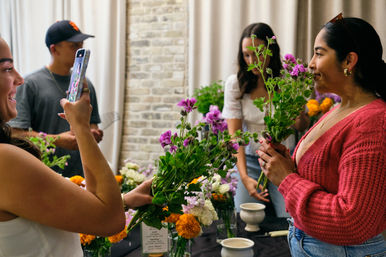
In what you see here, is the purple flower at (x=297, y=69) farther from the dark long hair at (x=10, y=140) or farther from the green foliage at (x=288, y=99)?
the dark long hair at (x=10, y=140)

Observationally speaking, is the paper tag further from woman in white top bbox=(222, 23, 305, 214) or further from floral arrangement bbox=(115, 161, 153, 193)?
woman in white top bbox=(222, 23, 305, 214)

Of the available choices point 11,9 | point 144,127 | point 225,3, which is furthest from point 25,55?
point 225,3

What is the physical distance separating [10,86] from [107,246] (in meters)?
0.68

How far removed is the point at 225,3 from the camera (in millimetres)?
3865

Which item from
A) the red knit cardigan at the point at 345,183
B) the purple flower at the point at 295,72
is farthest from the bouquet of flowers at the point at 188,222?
the purple flower at the point at 295,72

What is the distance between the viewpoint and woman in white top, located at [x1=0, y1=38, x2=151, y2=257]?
2.64 ft

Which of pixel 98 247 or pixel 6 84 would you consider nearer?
pixel 6 84

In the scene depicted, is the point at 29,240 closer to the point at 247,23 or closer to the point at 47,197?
the point at 47,197

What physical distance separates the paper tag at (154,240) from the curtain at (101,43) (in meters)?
2.78

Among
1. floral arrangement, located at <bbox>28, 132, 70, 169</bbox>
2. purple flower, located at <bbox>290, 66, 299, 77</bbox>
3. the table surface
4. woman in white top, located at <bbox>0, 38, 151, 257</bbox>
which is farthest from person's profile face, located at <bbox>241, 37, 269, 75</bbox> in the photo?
woman in white top, located at <bbox>0, 38, 151, 257</bbox>

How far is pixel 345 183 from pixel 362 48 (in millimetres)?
389

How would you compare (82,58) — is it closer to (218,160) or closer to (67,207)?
(67,207)

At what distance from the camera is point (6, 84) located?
0.92 m

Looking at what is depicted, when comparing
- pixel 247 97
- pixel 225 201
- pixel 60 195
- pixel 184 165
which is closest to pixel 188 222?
pixel 184 165
